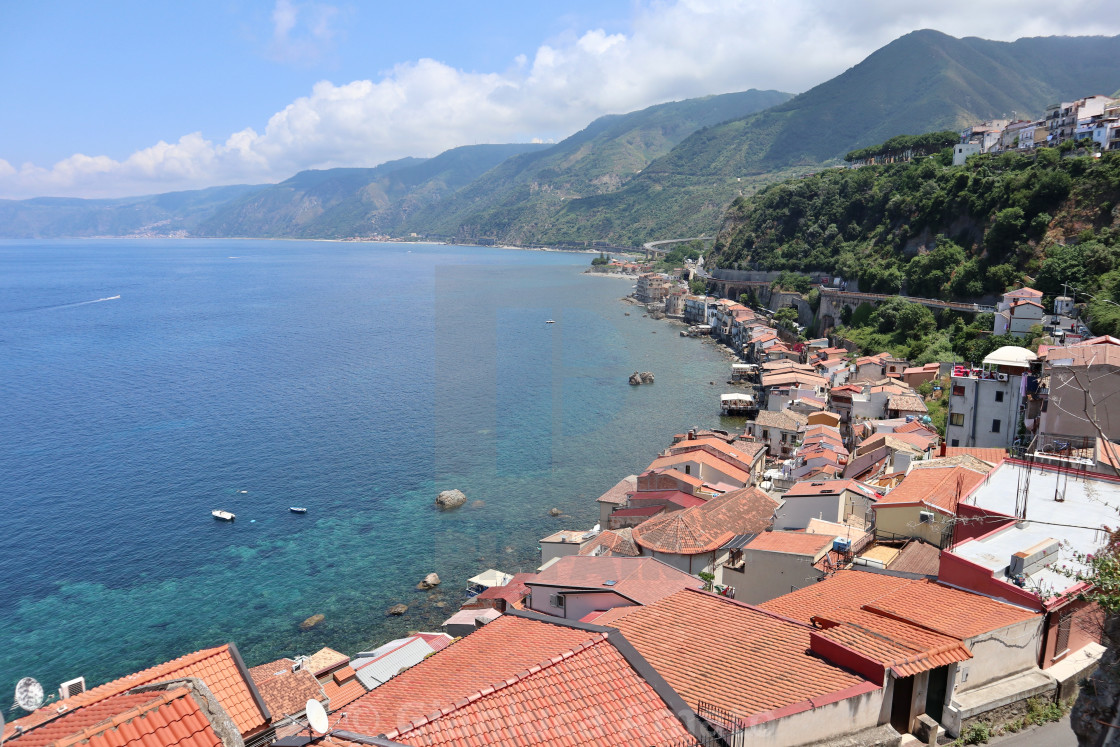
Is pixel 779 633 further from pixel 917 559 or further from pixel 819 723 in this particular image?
pixel 917 559

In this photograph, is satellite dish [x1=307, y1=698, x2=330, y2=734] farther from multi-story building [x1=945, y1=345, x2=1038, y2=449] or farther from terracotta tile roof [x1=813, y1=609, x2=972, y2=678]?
multi-story building [x1=945, y1=345, x2=1038, y2=449]

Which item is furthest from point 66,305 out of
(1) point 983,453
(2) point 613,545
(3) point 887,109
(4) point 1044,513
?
(3) point 887,109

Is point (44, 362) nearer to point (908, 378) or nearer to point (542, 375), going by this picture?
point (542, 375)

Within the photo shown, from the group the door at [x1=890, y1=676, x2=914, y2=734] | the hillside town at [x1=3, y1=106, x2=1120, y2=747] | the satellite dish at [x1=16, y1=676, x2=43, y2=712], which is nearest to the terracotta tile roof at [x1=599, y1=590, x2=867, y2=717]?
the hillside town at [x1=3, y1=106, x2=1120, y2=747]

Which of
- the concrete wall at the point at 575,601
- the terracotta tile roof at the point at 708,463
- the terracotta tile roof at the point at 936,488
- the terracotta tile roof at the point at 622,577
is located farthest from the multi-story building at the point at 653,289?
the concrete wall at the point at 575,601

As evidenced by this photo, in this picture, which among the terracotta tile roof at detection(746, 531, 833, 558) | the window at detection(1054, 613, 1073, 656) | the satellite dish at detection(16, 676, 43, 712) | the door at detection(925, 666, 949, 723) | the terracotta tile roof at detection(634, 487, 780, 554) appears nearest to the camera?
the satellite dish at detection(16, 676, 43, 712)

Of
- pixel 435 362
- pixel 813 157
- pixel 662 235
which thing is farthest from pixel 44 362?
pixel 813 157

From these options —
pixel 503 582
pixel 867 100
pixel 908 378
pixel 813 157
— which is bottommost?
pixel 503 582
